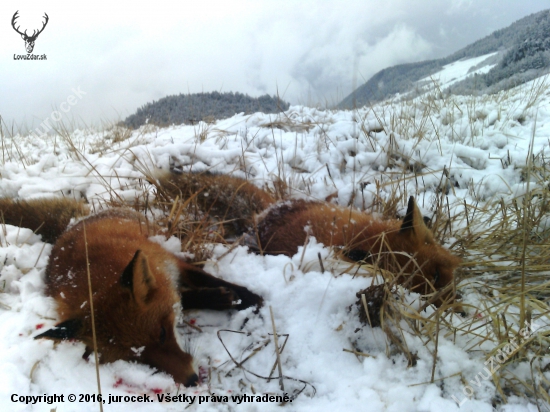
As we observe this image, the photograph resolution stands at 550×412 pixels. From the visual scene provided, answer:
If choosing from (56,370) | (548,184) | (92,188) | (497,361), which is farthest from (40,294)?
(548,184)

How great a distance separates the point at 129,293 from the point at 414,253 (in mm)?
2085

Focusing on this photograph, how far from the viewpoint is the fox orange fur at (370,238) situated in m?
2.46

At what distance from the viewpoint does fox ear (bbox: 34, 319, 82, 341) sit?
199 cm

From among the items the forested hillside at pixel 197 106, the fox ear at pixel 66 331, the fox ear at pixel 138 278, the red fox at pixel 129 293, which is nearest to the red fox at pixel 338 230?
the red fox at pixel 129 293

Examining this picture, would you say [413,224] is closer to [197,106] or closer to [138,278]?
[138,278]

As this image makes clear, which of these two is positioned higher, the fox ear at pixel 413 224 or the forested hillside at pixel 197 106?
the forested hillside at pixel 197 106

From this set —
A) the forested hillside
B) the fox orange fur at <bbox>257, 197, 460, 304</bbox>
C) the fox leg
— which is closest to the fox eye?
the fox orange fur at <bbox>257, 197, 460, 304</bbox>

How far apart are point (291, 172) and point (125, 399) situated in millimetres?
4264

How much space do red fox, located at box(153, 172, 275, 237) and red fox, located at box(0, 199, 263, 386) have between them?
93 centimetres

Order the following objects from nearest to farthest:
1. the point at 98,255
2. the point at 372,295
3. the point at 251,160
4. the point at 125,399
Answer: the point at 125,399 < the point at 372,295 < the point at 98,255 < the point at 251,160

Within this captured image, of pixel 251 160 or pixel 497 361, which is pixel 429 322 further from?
pixel 251 160

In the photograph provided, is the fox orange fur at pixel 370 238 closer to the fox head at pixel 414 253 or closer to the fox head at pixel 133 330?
the fox head at pixel 414 253

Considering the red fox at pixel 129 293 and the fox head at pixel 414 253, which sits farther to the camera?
the fox head at pixel 414 253

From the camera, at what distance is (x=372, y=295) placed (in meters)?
2.12
